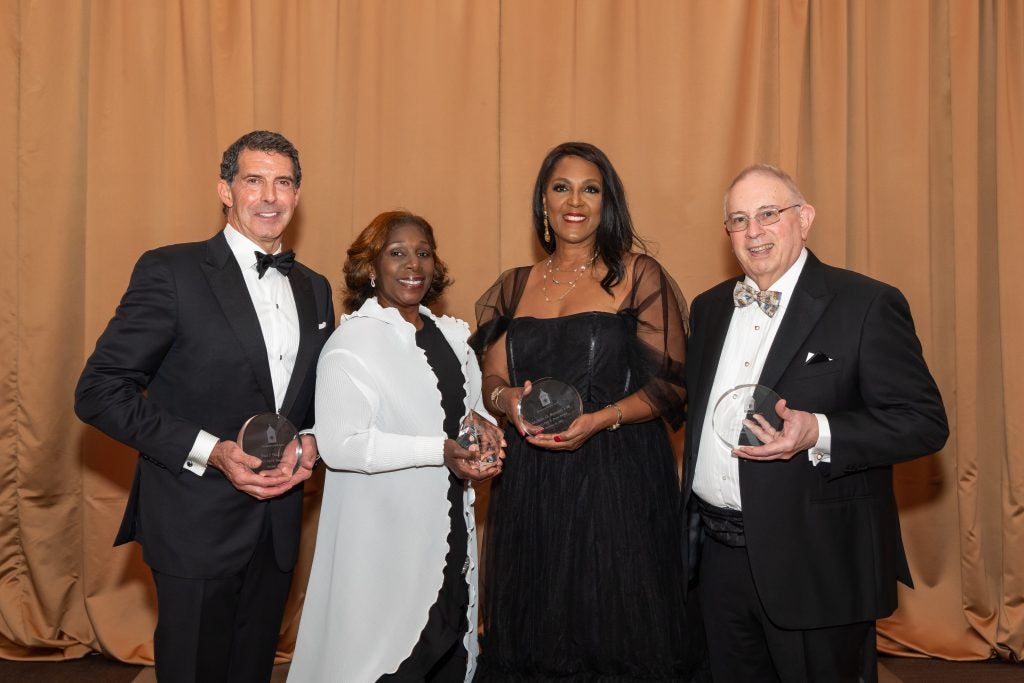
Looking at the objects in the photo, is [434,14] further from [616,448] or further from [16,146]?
[616,448]

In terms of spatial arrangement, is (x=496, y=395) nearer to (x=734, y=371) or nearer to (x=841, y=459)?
(x=734, y=371)

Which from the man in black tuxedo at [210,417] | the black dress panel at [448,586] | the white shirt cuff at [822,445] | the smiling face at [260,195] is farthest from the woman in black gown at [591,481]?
the smiling face at [260,195]

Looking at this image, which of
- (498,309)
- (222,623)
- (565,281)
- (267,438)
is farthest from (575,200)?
(222,623)

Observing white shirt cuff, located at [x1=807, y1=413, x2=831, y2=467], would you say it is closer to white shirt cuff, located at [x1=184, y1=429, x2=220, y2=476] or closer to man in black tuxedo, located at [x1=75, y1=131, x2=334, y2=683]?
man in black tuxedo, located at [x1=75, y1=131, x2=334, y2=683]

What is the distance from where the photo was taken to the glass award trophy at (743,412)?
210 centimetres

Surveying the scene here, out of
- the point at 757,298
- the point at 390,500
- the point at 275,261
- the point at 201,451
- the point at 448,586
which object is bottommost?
the point at 448,586

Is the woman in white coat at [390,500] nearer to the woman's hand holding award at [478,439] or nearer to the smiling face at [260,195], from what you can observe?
the woman's hand holding award at [478,439]

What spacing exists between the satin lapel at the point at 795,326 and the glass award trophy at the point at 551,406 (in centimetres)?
55

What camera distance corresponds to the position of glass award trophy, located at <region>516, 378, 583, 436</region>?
2500 mm

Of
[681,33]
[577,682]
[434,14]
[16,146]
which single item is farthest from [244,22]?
[577,682]

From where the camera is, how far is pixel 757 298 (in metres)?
2.35

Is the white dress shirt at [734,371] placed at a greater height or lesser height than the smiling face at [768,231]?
lesser

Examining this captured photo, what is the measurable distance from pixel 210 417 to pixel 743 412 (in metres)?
1.48

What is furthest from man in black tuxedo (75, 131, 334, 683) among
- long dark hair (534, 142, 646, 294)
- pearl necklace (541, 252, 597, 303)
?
long dark hair (534, 142, 646, 294)
